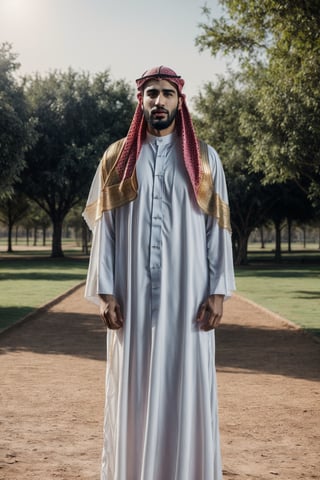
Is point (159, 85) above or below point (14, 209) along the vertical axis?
→ below

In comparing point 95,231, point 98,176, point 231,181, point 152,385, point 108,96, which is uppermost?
point 108,96

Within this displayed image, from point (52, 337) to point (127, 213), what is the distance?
8.97 m

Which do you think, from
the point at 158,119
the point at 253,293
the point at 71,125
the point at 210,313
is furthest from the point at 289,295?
the point at 71,125

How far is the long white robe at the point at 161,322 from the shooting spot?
161 inches

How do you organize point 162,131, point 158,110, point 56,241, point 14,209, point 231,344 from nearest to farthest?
point 158,110 → point 162,131 → point 231,344 → point 56,241 → point 14,209

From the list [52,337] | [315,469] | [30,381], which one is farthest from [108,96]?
[315,469]

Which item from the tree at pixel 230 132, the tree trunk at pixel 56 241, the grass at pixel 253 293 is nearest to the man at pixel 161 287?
the grass at pixel 253 293

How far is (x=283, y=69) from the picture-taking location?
63.1 feet

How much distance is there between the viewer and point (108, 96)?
47969 mm

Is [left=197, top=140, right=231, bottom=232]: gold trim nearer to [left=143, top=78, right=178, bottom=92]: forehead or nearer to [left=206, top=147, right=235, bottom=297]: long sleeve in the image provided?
[left=206, top=147, right=235, bottom=297]: long sleeve

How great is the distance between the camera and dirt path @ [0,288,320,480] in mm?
5633

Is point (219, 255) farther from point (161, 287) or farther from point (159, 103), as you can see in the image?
point (159, 103)

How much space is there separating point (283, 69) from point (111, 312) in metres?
16.3

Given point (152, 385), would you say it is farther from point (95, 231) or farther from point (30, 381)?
point (30, 381)
